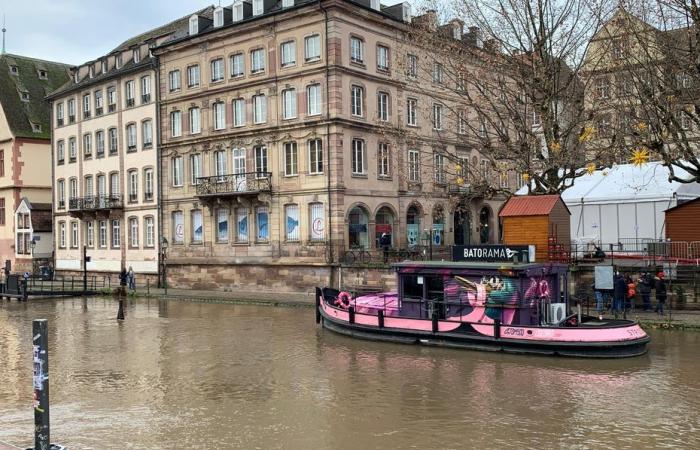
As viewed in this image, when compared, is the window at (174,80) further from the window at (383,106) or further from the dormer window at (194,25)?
the window at (383,106)

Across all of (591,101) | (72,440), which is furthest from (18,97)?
(72,440)

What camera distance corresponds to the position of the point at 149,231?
153 ft

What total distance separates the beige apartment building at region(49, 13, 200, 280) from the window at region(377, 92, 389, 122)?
1521 cm

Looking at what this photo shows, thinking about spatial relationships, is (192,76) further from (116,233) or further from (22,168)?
(22,168)

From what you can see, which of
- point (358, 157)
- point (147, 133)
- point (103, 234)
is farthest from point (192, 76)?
point (103, 234)

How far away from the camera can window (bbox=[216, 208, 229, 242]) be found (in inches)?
1629

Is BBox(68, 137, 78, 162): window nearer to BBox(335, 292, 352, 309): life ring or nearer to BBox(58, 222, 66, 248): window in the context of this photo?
BBox(58, 222, 66, 248): window

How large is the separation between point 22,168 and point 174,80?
68.9 feet

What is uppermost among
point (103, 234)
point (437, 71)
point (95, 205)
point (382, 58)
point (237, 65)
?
point (237, 65)

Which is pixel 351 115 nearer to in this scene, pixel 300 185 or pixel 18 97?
pixel 300 185

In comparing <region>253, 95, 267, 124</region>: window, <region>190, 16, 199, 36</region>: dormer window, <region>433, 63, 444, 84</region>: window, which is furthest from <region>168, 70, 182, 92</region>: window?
<region>433, 63, 444, 84</region>: window

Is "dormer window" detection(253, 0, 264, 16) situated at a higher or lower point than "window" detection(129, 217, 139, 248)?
higher

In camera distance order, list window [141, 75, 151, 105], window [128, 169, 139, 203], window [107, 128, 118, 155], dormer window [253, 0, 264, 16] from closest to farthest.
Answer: dormer window [253, 0, 264, 16] → window [141, 75, 151, 105] → window [128, 169, 139, 203] → window [107, 128, 118, 155]

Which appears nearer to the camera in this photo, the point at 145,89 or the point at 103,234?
the point at 145,89
